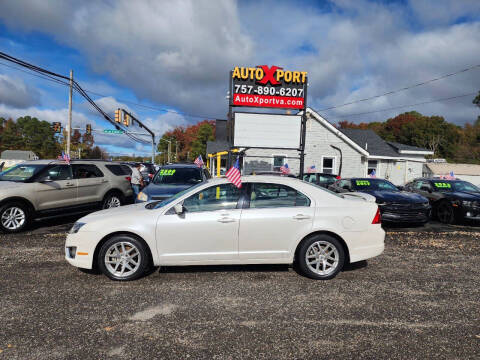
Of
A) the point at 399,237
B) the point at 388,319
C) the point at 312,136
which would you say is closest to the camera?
the point at 388,319

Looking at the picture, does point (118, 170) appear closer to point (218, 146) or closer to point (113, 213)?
point (113, 213)

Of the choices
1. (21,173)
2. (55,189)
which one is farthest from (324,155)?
(21,173)

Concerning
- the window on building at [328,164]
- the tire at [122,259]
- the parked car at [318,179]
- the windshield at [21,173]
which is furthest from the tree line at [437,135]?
the tire at [122,259]

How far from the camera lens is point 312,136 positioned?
22156 millimetres

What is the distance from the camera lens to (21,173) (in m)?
7.85

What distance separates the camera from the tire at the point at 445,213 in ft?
30.9

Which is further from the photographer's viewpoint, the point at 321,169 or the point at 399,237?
the point at 321,169

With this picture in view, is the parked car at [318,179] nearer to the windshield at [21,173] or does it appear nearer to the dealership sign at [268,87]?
the dealership sign at [268,87]

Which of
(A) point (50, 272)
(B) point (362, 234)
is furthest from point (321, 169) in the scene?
(A) point (50, 272)

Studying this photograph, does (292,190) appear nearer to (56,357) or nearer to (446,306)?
(446,306)

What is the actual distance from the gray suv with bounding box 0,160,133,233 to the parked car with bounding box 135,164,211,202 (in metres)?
1.80

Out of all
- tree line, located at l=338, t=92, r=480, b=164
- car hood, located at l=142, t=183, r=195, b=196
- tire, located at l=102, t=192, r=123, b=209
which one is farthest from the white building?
tree line, located at l=338, t=92, r=480, b=164

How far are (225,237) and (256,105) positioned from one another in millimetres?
9531

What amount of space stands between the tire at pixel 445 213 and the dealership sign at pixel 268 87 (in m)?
6.34
